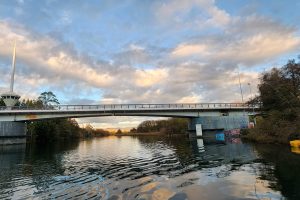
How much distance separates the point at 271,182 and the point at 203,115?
72.9 m

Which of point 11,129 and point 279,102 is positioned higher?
point 279,102

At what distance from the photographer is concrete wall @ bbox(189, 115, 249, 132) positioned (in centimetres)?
8731

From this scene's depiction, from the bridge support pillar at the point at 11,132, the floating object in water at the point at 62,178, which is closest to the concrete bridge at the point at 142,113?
the bridge support pillar at the point at 11,132

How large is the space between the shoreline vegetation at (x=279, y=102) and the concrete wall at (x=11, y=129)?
6487cm

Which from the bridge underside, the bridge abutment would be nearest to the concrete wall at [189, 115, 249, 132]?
the bridge abutment

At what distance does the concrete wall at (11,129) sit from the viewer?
77.8 meters

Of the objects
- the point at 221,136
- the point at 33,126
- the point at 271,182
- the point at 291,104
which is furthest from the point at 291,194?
the point at 33,126

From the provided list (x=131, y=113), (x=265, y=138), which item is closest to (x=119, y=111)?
(x=131, y=113)

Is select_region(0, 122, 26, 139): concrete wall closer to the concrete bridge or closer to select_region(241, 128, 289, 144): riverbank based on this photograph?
the concrete bridge

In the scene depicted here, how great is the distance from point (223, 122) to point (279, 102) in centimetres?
3459

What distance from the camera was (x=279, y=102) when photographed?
2148 inches

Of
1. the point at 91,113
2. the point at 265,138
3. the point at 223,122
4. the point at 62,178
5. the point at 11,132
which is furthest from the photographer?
the point at 223,122

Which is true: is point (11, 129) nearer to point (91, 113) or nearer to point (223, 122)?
point (91, 113)

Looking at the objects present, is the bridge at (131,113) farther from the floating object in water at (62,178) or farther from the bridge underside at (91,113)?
the floating object in water at (62,178)
